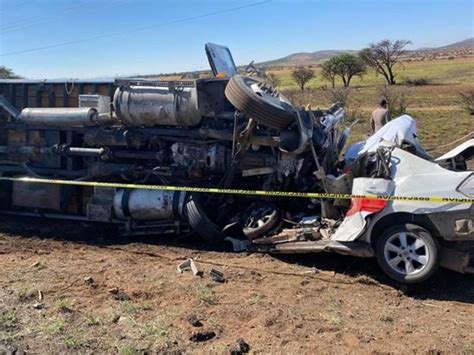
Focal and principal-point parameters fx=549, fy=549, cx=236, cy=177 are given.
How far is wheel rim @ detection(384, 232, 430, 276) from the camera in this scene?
16.9 feet

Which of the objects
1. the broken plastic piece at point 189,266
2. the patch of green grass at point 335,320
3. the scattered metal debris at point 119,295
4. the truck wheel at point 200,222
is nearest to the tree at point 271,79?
the truck wheel at point 200,222

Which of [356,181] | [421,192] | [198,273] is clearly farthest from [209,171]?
[421,192]

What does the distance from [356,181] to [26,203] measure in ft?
17.1

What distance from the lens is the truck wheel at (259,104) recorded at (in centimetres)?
627

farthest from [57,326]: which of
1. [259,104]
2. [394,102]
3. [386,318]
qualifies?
[394,102]

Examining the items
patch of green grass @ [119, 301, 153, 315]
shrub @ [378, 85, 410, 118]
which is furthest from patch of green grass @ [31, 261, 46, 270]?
shrub @ [378, 85, 410, 118]

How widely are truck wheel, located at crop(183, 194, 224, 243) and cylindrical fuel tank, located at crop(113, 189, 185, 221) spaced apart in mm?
177

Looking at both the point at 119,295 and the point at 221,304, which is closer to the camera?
the point at 221,304

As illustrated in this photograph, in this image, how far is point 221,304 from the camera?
489cm

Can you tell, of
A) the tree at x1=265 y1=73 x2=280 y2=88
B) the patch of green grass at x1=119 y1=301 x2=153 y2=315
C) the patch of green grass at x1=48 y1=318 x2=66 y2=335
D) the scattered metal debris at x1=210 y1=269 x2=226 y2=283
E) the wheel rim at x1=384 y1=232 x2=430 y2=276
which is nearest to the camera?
the patch of green grass at x1=48 y1=318 x2=66 y2=335

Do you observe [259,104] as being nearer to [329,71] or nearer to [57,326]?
[57,326]

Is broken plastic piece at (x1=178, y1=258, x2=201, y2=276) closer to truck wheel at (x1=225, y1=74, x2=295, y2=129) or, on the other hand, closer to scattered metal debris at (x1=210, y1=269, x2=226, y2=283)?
scattered metal debris at (x1=210, y1=269, x2=226, y2=283)

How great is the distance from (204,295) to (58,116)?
13.3ft

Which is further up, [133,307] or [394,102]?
[394,102]
